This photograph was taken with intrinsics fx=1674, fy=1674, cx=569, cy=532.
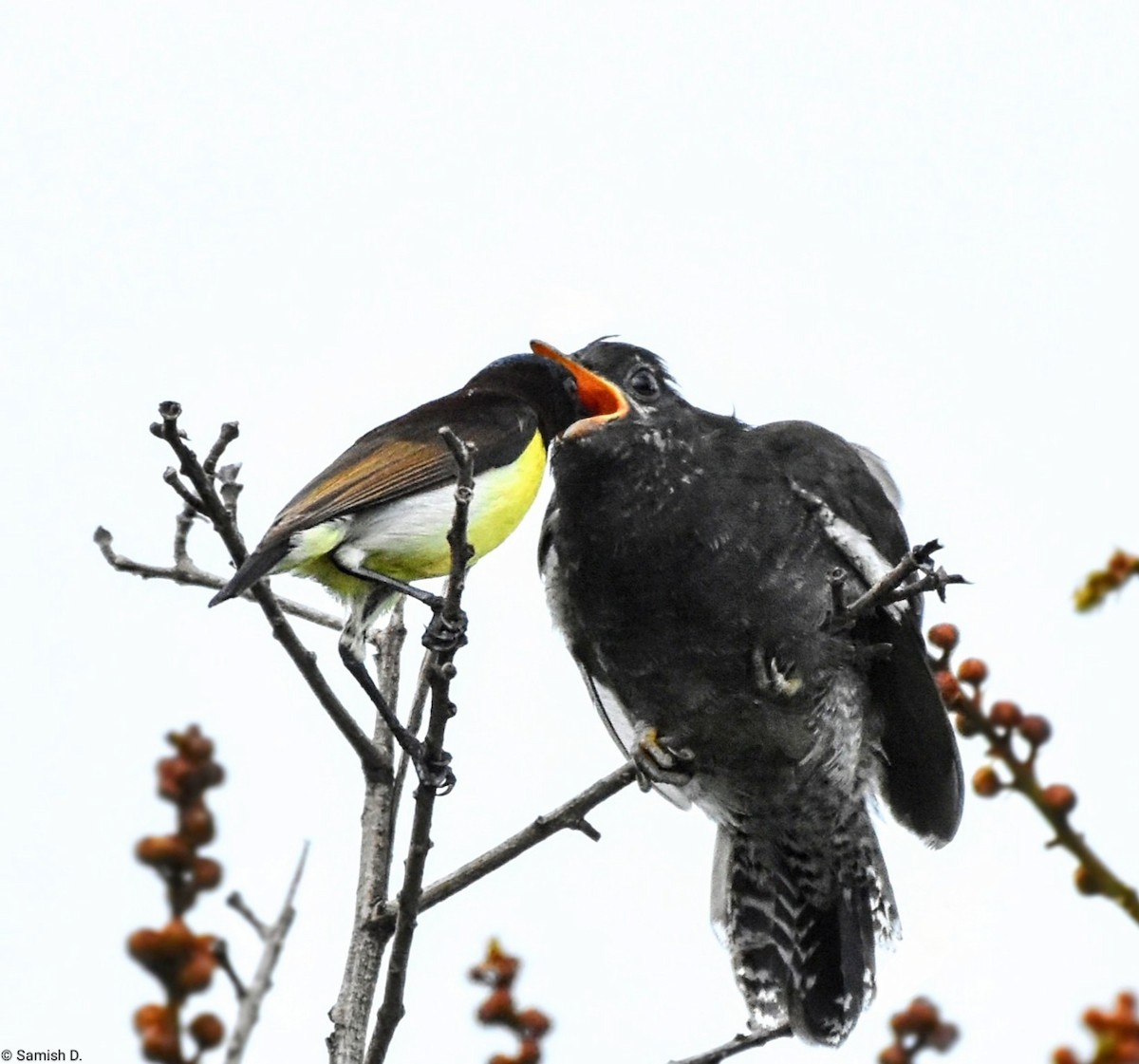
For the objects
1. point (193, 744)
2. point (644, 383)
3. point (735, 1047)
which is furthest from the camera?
point (644, 383)

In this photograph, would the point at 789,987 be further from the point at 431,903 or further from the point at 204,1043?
the point at 204,1043

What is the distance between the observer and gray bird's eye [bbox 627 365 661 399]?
21.0 feet

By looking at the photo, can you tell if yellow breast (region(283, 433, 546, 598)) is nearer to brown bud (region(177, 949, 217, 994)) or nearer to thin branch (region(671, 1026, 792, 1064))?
thin branch (region(671, 1026, 792, 1064))

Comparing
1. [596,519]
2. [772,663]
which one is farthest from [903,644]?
[596,519]

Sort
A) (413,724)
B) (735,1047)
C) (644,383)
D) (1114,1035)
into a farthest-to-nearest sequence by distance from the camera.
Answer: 1. (644,383)
2. (413,724)
3. (735,1047)
4. (1114,1035)

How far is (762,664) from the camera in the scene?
19.3 feet

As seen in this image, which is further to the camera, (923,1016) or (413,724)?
(413,724)

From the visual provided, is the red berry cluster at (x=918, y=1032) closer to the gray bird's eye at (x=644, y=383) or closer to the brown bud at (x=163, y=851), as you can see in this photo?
the brown bud at (x=163, y=851)

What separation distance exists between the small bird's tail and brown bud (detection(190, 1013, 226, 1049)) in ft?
9.65

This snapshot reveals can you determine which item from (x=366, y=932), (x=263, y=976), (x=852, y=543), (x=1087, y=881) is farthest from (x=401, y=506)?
(x=1087, y=881)

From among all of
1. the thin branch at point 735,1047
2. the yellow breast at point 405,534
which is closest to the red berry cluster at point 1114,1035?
the thin branch at point 735,1047

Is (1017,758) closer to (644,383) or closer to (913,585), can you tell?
(913,585)

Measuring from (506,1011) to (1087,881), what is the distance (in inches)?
51.9

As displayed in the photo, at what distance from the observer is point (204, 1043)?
73.2 inches
